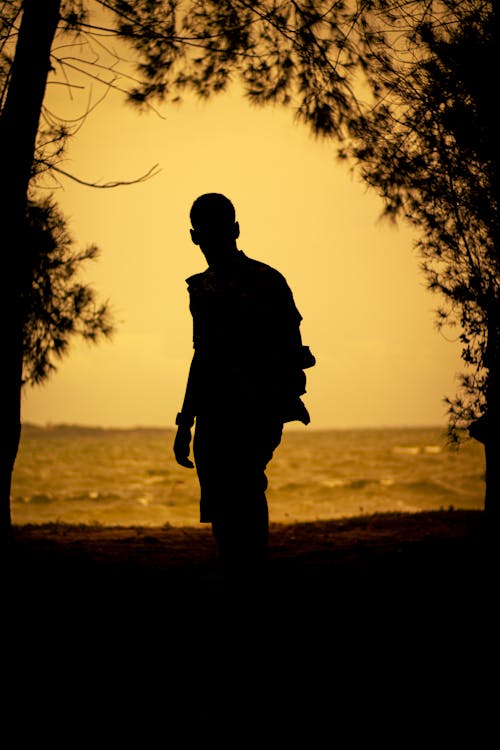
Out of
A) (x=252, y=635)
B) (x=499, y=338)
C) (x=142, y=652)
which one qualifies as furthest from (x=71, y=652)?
(x=499, y=338)

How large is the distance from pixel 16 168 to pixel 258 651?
3.75 metres

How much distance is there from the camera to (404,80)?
4910 mm

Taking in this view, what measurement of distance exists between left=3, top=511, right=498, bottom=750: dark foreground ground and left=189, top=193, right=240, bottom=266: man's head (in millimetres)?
1413

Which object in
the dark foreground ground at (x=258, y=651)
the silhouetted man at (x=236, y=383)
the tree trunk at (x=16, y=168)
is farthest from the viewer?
the tree trunk at (x=16, y=168)

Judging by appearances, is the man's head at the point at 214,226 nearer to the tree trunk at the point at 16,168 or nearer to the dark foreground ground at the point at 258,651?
the dark foreground ground at the point at 258,651

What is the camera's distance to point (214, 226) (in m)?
2.26

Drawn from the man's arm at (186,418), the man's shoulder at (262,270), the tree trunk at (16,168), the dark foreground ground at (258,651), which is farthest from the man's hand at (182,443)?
the tree trunk at (16,168)

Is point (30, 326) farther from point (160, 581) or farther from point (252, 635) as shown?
point (252, 635)

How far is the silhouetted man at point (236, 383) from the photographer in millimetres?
2164

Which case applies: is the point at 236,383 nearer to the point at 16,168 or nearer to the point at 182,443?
the point at 182,443

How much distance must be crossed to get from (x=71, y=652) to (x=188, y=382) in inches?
59.8

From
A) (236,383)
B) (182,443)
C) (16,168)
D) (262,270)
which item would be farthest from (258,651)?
(16,168)

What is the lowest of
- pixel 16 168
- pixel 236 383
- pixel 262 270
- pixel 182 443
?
pixel 182 443

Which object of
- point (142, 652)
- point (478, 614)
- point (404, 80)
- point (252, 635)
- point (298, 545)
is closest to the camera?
point (252, 635)
